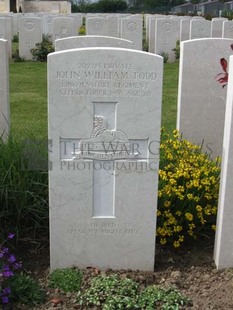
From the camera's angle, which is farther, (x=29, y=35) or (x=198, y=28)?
(x=198, y=28)

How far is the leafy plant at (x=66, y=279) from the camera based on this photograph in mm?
3145

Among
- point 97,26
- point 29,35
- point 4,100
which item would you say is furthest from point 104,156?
point 97,26

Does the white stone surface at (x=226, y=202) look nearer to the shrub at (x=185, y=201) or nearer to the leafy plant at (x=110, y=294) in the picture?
the shrub at (x=185, y=201)

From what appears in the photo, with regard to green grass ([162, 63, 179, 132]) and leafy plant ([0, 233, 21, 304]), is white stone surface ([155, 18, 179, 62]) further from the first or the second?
leafy plant ([0, 233, 21, 304])

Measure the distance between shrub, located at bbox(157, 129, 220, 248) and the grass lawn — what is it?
5.32 feet

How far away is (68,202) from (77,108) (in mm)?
583

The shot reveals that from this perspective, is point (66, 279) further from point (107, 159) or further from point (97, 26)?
point (97, 26)

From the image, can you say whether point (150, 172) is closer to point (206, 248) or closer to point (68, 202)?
point (68, 202)

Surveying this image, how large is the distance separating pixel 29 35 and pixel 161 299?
39.8 ft

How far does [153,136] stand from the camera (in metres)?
3.16

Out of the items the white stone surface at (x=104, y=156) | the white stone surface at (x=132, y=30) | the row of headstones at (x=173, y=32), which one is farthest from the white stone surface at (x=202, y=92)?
the white stone surface at (x=132, y=30)

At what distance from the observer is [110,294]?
3.00m

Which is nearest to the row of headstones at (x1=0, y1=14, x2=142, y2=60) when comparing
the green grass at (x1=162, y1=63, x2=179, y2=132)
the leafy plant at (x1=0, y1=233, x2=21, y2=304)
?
the green grass at (x1=162, y1=63, x2=179, y2=132)

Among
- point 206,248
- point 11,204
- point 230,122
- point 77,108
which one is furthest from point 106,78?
point 206,248
